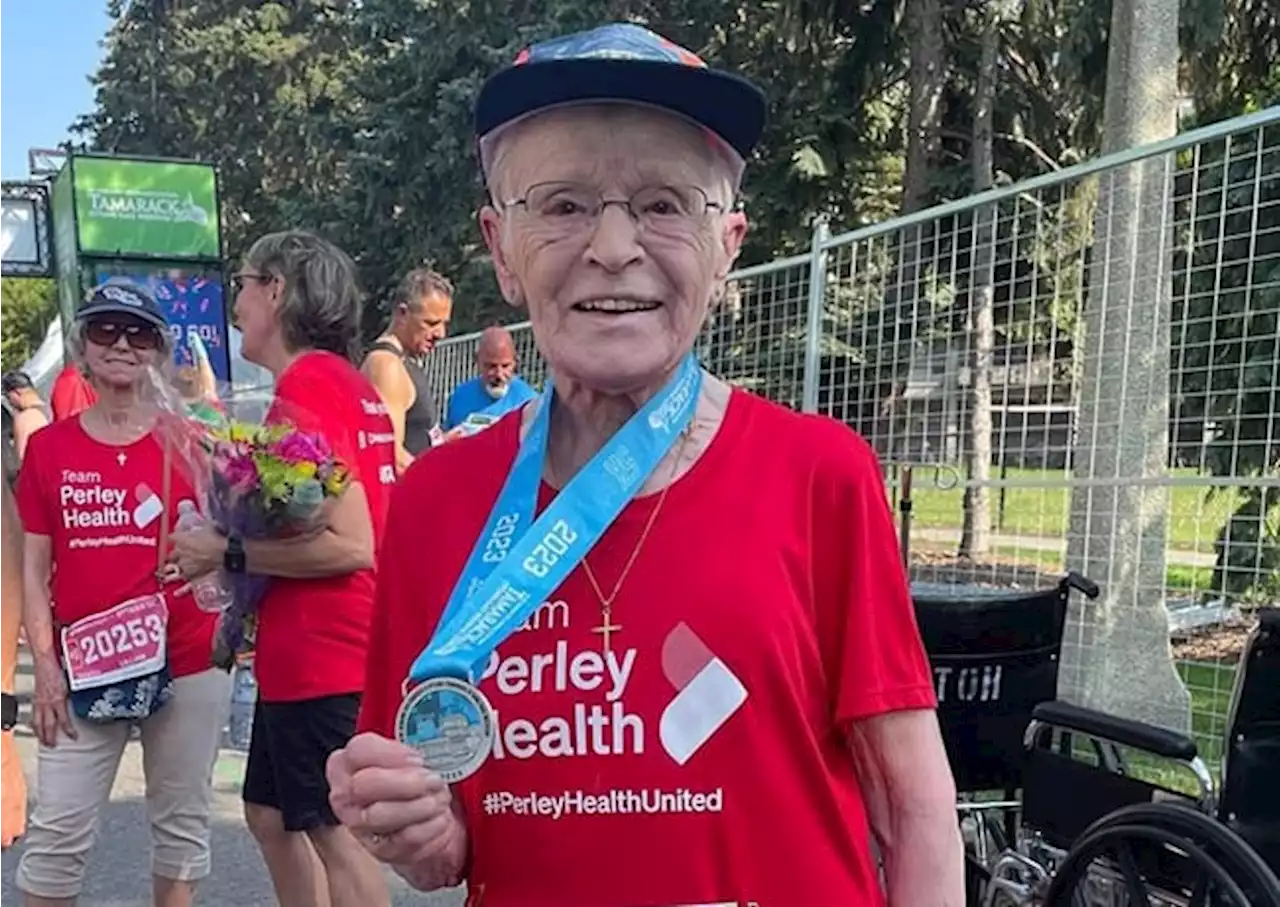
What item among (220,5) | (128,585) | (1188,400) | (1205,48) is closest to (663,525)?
(128,585)

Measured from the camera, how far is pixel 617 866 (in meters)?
1.44

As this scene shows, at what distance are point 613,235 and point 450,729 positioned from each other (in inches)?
21.3

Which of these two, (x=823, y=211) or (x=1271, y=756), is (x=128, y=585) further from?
(x=823, y=211)

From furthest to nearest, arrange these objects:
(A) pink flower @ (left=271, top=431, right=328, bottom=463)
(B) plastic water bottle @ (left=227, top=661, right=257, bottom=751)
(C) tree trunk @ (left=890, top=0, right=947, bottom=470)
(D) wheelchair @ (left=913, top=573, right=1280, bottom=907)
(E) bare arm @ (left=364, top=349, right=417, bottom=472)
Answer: (C) tree trunk @ (left=890, top=0, right=947, bottom=470) < (B) plastic water bottle @ (left=227, top=661, right=257, bottom=751) < (E) bare arm @ (left=364, top=349, right=417, bottom=472) < (A) pink flower @ (left=271, top=431, right=328, bottom=463) < (D) wheelchair @ (left=913, top=573, right=1280, bottom=907)

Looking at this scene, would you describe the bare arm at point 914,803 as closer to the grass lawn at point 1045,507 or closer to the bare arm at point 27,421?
the grass lawn at point 1045,507

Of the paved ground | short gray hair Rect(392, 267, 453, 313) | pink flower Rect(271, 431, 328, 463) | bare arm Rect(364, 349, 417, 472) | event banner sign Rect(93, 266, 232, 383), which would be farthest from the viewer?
event banner sign Rect(93, 266, 232, 383)

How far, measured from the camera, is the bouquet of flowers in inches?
127

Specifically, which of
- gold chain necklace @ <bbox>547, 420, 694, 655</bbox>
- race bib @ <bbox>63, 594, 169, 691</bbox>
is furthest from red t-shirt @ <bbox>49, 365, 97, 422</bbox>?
gold chain necklace @ <bbox>547, 420, 694, 655</bbox>

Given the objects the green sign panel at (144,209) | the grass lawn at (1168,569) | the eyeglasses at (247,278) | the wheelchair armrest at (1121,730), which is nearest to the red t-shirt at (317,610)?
the eyeglasses at (247,278)

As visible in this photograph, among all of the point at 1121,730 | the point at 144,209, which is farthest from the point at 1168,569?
the point at 144,209

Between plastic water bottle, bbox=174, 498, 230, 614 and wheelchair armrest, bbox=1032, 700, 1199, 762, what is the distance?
201 centimetres

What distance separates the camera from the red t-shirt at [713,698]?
143 centimetres

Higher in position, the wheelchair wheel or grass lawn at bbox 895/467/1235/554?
grass lawn at bbox 895/467/1235/554

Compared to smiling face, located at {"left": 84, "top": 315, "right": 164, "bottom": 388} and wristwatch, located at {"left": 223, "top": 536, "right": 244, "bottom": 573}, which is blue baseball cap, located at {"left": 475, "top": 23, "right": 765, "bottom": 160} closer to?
wristwatch, located at {"left": 223, "top": 536, "right": 244, "bottom": 573}
